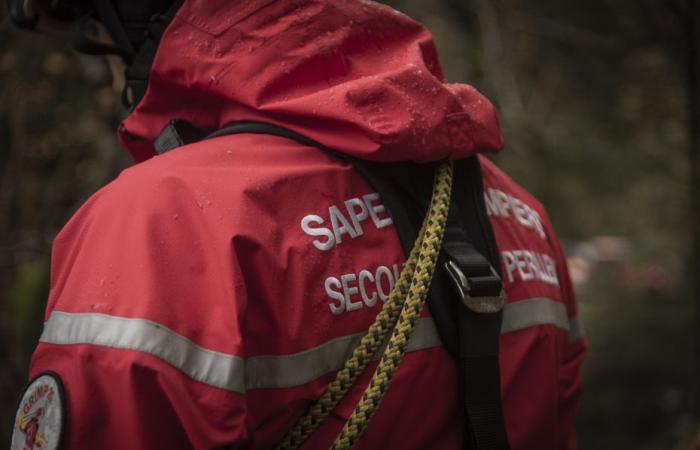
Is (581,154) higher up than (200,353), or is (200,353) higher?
(200,353)

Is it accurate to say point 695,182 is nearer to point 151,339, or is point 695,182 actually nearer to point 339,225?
point 339,225

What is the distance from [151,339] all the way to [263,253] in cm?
24

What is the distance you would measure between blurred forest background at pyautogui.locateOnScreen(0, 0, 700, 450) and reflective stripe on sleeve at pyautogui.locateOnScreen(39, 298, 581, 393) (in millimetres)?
2349

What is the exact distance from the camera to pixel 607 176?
719 cm

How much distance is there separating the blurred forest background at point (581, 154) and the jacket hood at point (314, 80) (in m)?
2.06

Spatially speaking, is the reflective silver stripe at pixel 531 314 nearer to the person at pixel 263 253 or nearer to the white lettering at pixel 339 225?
the person at pixel 263 253

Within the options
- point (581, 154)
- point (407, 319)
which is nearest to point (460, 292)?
point (407, 319)

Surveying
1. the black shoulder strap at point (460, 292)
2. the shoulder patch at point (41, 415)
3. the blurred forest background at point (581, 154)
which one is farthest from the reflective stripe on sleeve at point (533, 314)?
the blurred forest background at point (581, 154)

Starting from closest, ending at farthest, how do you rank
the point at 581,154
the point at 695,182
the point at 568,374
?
the point at 568,374 → the point at 695,182 → the point at 581,154

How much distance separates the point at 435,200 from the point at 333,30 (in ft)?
1.33

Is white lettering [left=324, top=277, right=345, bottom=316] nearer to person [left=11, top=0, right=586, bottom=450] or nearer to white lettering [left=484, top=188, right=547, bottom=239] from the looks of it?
person [left=11, top=0, right=586, bottom=450]

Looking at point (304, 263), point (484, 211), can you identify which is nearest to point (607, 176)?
point (484, 211)

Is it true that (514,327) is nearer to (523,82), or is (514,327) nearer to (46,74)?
(46,74)

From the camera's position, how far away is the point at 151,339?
1.35 meters
